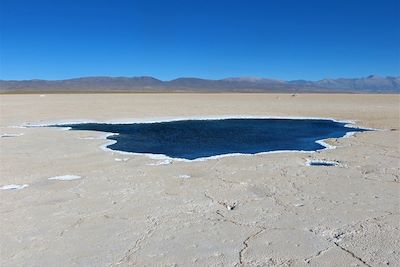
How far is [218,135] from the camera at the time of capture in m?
14.6

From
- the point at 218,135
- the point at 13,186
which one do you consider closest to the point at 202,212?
the point at 13,186

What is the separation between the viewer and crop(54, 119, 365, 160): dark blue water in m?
11.6

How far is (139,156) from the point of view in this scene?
10.1m

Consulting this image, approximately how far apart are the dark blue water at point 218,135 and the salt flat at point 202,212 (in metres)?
1.80

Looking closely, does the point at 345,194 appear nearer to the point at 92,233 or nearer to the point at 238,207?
the point at 238,207

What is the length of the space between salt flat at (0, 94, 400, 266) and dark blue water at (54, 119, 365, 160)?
1.80m

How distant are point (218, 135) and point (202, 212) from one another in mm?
→ 8910

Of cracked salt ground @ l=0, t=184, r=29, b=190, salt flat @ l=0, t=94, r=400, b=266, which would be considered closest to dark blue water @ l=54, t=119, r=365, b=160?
salt flat @ l=0, t=94, r=400, b=266

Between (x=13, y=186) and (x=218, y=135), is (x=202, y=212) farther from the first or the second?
(x=218, y=135)

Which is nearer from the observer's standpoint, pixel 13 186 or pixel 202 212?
pixel 202 212

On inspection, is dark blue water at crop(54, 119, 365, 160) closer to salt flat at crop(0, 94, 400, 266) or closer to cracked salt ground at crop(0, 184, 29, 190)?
salt flat at crop(0, 94, 400, 266)

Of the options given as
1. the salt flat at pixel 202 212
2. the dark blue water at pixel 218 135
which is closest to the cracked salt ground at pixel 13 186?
the salt flat at pixel 202 212

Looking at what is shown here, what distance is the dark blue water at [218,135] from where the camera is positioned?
11.6m

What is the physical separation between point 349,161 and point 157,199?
478 cm
